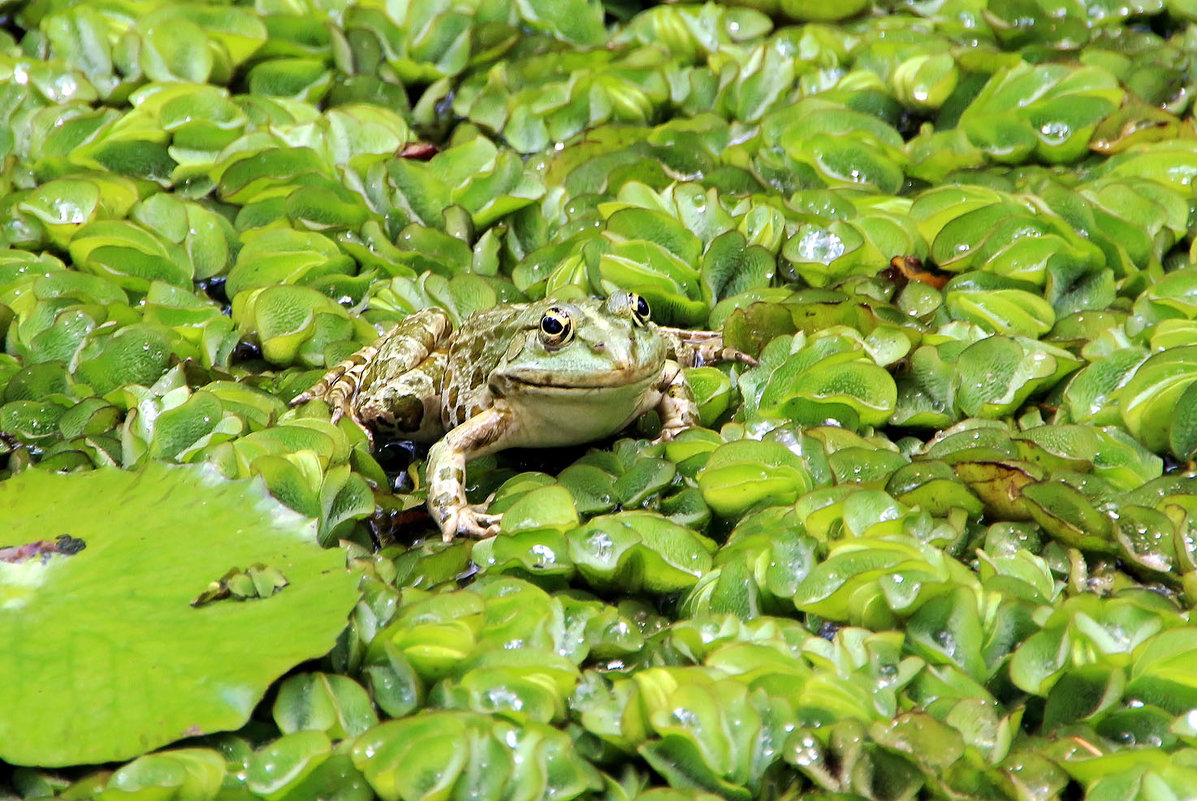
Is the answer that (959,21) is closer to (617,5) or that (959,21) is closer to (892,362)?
(617,5)

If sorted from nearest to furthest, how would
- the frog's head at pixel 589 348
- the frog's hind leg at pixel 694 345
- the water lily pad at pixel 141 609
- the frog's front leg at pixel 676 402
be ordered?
the water lily pad at pixel 141 609 → the frog's head at pixel 589 348 → the frog's front leg at pixel 676 402 → the frog's hind leg at pixel 694 345

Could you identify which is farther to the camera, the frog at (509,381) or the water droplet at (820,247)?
the water droplet at (820,247)

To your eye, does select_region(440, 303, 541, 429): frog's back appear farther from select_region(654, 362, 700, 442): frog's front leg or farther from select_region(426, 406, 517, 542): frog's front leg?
select_region(654, 362, 700, 442): frog's front leg

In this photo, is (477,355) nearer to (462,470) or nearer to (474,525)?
(462,470)

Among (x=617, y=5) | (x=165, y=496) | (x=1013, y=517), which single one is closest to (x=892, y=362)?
(x=1013, y=517)

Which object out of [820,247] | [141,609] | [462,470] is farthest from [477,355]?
[141,609]

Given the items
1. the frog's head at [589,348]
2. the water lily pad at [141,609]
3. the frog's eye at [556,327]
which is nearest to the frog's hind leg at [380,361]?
the frog's head at [589,348]

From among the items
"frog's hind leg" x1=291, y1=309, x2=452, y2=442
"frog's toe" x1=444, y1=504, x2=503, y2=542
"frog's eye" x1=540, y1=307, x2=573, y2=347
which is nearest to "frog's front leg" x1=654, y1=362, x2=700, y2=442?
"frog's eye" x1=540, y1=307, x2=573, y2=347

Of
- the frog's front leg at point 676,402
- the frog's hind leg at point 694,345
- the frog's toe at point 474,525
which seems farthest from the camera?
the frog's hind leg at point 694,345

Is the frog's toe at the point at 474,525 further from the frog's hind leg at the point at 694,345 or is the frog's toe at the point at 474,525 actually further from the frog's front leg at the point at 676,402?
the frog's hind leg at the point at 694,345
